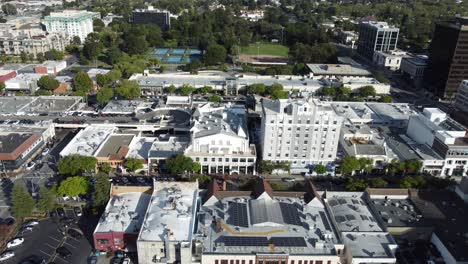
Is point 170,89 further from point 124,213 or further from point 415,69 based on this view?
point 415,69

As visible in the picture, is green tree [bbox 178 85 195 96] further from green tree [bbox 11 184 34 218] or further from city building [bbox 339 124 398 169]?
green tree [bbox 11 184 34 218]

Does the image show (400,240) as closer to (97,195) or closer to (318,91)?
(97,195)

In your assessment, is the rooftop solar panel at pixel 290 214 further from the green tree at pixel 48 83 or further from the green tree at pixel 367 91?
the green tree at pixel 48 83

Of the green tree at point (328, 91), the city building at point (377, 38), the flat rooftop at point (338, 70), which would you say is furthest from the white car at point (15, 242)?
the city building at point (377, 38)

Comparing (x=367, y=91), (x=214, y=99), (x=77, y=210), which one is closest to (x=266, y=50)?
(x=367, y=91)

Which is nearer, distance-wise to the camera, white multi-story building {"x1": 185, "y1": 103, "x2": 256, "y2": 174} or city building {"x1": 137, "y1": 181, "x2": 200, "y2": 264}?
city building {"x1": 137, "y1": 181, "x2": 200, "y2": 264}

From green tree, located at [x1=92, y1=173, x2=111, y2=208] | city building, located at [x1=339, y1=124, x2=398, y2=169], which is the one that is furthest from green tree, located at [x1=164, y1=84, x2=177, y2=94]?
green tree, located at [x1=92, y1=173, x2=111, y2=208]
